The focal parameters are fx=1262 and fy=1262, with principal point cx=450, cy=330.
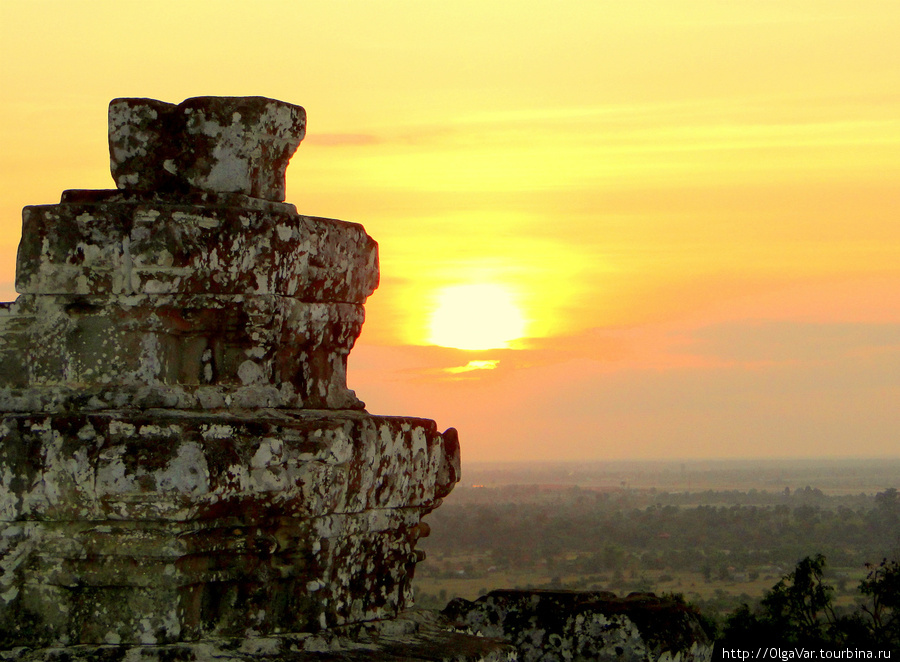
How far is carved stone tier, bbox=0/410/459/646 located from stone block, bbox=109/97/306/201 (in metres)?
0.84

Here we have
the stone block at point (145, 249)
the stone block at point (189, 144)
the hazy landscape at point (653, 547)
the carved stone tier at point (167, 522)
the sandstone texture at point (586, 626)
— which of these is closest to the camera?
the carved stone tier at point (167, 522)

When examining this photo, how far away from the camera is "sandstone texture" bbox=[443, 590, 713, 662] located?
4.93 m

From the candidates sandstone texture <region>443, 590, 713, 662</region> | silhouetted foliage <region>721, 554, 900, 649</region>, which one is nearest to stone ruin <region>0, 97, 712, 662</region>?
sandstone texture <region>443, 590, 713, 662</region>

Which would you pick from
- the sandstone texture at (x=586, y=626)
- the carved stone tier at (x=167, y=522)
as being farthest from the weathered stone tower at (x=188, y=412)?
the sandstone texture at (x=586, y=626)

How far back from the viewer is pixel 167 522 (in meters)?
3.82

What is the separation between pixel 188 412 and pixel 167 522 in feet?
1.26

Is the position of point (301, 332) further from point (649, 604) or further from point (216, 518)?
point (649, 604)

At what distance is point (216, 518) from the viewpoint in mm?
3896

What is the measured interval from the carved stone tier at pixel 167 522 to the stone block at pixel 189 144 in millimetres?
839

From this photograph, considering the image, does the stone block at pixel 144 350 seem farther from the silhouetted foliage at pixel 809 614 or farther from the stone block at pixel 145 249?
the silhouetted foliage at pixel 809 614

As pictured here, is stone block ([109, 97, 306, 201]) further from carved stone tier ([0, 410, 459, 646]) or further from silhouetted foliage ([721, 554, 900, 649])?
silhouetted foliage ([721, 554, 900, 649])

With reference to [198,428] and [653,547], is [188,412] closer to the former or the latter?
[198,428]

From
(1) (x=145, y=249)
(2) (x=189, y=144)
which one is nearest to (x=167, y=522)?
(1) (x=145, y=249)

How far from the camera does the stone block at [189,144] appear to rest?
434cm
